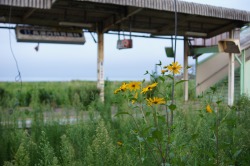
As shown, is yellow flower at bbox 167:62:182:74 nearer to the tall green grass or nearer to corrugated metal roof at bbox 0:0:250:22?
the tall green grass

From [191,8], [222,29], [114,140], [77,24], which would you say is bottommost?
[114,140]

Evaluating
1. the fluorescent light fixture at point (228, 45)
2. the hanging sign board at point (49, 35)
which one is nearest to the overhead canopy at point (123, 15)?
the hanging sign board at point (49, 35)

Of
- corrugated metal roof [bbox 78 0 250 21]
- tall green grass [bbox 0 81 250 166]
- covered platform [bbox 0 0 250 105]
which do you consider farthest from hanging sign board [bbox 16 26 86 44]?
tall green grass [bbox 0 81 250 166]

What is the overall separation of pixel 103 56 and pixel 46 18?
1.89 m

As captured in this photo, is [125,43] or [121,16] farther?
[125,43]

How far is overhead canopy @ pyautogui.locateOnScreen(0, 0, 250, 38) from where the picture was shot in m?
7.54

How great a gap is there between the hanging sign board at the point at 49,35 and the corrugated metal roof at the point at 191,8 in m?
1.69

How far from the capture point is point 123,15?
819 centimetres

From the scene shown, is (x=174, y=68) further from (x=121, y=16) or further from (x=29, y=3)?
(x=121, y=16)

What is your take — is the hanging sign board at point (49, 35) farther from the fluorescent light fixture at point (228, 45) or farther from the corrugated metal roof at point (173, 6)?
the fluorescent light fixture at point (228, 45)

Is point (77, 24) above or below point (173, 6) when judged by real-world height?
below

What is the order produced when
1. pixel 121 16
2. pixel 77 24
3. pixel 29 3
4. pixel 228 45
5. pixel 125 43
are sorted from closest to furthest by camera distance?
pixel 29 3, pixel 121 16, pixel 125 43, pixel 77 24, pixel 228 45

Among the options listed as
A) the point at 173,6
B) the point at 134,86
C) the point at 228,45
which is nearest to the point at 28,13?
the point at 173,6

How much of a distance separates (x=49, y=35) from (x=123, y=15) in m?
1.95
